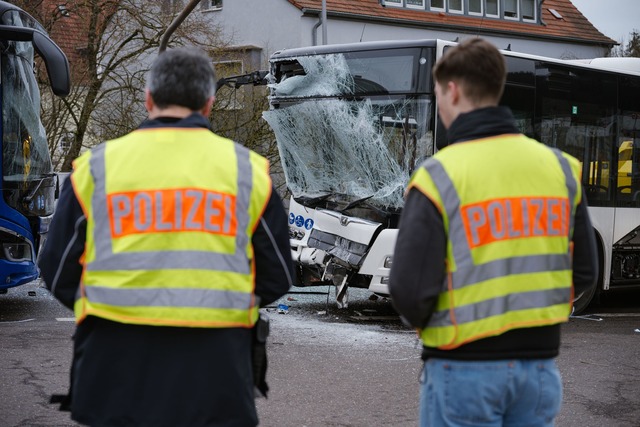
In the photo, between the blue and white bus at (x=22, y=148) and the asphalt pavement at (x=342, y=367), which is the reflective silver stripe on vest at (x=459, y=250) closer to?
the asphalt pavement at (x=342, y=367)

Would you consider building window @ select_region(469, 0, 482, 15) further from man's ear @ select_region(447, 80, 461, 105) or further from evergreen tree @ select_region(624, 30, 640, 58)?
man's ear @ select_region(447, 80, 461, 105)

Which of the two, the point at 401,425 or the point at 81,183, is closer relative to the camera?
the point at 81,183

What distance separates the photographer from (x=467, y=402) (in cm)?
302

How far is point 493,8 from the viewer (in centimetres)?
4169

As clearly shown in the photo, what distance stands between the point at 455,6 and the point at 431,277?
38515 mm

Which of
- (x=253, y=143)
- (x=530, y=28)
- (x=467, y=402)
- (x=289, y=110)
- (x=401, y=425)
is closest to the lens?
(x=467, y=402)

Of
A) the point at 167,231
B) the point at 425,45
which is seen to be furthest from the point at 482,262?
the point at 425,45

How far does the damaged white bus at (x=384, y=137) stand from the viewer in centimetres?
1122

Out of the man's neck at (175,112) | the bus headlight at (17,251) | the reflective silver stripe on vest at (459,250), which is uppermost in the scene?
the man's neck at (175,112)

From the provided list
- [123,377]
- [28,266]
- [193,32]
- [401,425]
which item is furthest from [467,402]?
[193,32]

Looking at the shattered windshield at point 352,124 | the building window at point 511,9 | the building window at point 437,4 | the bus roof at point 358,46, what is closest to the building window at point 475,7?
the building window at point 511,9

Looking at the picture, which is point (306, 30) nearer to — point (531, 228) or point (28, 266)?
point (28, 266)

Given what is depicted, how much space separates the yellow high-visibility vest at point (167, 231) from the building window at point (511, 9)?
39932mm

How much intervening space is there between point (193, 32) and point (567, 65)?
55.7ft
